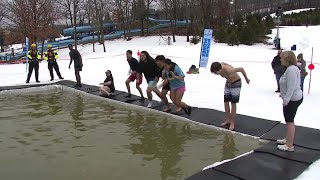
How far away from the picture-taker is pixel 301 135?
249 inches

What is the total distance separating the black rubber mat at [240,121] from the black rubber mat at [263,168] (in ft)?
4.46

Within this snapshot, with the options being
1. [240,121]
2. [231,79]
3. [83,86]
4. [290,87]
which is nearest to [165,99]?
[240,121]

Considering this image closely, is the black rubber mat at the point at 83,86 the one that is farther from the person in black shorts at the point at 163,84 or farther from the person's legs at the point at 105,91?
the person in black shorts at the point at 163,84

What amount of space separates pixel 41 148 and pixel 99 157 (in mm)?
1171

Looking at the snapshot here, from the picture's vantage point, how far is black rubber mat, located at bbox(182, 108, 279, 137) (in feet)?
22.6

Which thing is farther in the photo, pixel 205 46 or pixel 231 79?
pixel 205 46

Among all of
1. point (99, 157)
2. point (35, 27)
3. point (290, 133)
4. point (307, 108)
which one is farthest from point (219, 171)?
point (35, 27)

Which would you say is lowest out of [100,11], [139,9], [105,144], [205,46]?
[105,144]

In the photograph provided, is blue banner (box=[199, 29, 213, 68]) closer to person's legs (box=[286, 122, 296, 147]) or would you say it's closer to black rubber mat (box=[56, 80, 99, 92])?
black rubber mat (box=[56, 80, 99, 92])

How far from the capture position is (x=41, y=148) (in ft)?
20.7

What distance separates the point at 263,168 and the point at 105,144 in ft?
9.26

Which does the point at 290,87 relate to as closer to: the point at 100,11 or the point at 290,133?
the point at 290,133

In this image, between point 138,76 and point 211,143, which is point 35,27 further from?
point 211,143

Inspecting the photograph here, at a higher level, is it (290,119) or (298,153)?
(290,119)
